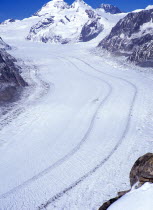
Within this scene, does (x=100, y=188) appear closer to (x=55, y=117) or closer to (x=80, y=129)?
(x=80, y=129)

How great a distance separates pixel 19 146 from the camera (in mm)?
21469

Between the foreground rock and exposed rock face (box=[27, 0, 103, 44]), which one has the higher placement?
exposed rock face (box=[27, 0, 103, 44])

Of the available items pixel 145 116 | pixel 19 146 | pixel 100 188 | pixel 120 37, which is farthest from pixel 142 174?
pixel 120 37

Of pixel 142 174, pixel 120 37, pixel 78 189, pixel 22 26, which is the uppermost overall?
pixel 22 26

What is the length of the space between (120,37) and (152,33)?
1371cm

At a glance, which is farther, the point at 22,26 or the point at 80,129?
the point at 22,26

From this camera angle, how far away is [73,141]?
21.8 meters

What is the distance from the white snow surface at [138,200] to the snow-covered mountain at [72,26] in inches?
4744

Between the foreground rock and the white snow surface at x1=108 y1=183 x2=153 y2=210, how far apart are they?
1.39 feet

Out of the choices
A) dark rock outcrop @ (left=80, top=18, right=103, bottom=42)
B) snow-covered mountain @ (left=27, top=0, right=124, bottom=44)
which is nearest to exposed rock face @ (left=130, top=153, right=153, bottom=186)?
dark rock outcrop @ (left=80, top=18, right=103, bottom=42)

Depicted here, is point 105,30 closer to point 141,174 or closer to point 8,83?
point 8,83

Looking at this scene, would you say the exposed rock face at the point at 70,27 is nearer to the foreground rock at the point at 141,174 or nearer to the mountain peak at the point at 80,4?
the mountain peak at the point at 80,4

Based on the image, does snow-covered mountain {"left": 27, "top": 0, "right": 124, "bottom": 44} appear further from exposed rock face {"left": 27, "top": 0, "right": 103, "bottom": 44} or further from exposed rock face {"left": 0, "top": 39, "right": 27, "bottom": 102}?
exposed rock face {"left": 0, "top": 39, "right": 27, "bottom": 102}

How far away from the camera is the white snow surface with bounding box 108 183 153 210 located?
9938 mm
